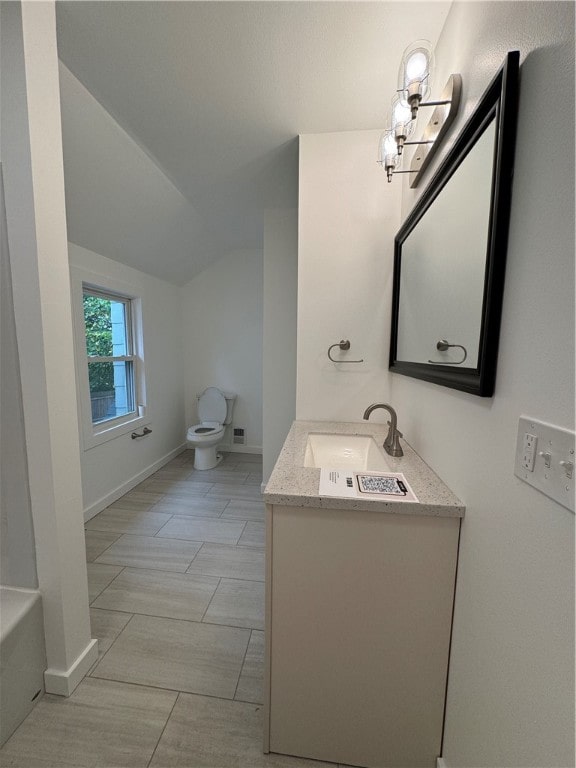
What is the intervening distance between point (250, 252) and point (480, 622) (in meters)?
3.86

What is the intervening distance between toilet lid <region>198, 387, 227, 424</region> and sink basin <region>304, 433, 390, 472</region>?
2.39 meters

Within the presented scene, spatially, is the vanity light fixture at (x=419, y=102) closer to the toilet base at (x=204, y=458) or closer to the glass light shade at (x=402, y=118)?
the glass light shade at (x=402, y=118)

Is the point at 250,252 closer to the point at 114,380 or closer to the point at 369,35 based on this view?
the point at 114,380

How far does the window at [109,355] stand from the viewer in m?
2.64

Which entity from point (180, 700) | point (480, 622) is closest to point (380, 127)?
point (480, 622)

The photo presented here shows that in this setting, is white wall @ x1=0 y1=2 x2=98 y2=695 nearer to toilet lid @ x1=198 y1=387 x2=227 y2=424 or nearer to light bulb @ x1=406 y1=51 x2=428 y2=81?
light bulb @ x1=406 y1=51 x2=428 y2=81

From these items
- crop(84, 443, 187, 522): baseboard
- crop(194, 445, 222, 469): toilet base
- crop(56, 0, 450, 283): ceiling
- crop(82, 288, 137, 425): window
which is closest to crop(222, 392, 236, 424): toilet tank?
crop(194, 445, 222, 469): toilet base

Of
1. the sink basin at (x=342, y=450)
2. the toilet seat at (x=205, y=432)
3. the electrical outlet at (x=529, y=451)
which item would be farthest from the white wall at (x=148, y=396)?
the electrical outlet at (x=529, y=451)

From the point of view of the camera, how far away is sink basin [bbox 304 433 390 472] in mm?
1533

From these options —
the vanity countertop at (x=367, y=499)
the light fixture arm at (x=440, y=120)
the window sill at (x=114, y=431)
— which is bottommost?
the window sill at (x=114, y=431)

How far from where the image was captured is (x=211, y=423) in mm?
3764

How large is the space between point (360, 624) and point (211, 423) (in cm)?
310

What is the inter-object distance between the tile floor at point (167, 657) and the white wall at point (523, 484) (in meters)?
0.71

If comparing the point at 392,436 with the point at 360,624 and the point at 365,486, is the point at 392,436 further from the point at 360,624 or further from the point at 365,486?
the point at 360,624
